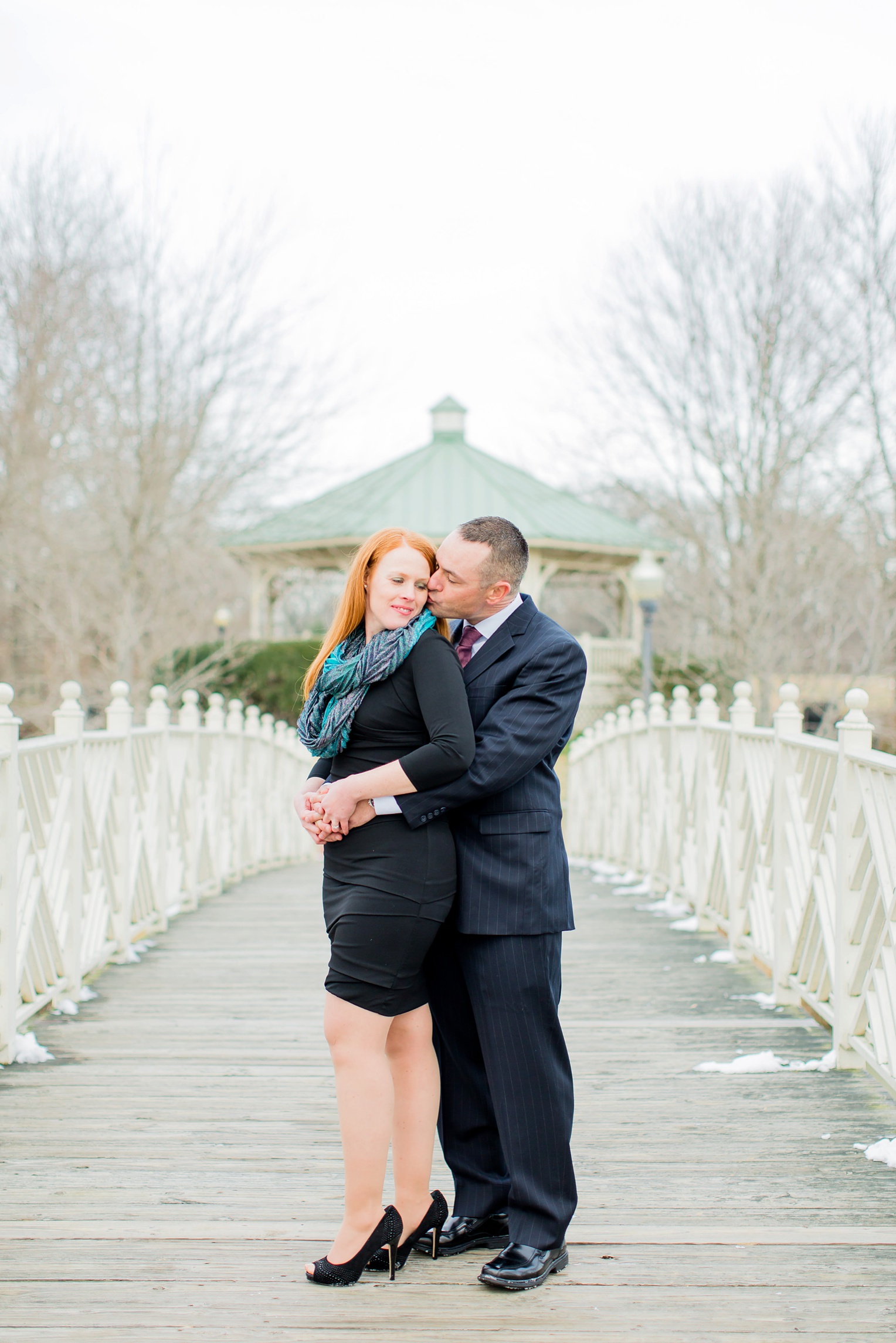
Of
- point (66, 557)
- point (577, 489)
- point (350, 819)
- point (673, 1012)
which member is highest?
point (577, 489)

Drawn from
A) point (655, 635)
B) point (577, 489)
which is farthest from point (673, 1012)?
point (655, 635)

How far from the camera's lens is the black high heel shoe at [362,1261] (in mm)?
2609

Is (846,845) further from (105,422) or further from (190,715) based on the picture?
(105,422)

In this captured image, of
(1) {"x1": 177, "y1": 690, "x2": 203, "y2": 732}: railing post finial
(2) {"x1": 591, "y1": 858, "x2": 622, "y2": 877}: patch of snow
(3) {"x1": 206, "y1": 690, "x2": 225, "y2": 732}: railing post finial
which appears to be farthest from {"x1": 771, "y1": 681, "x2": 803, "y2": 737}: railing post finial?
(2) {"x1": 591, "y1": 858, "x2": 622, "y2": 877}: patch of snow

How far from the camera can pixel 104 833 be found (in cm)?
577

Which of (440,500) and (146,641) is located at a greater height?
(440,500)

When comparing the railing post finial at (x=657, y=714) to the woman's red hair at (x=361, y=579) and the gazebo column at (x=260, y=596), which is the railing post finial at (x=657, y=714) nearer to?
the woman's red hair at (x=361, y=579)

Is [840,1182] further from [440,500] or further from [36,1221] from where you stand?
[440,500]

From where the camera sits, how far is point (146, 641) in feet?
59.9

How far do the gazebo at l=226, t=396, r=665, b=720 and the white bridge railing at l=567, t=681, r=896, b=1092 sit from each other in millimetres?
13762

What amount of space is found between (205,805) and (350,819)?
19.7 ft

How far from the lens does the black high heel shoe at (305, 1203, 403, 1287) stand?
261cm

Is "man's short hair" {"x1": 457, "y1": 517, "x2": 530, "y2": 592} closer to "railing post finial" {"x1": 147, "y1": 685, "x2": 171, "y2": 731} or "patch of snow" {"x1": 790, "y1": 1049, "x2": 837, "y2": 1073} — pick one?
"patch of snow" {"x1": 790, "y1": 1049, "x2": 837, "y2": 1073}

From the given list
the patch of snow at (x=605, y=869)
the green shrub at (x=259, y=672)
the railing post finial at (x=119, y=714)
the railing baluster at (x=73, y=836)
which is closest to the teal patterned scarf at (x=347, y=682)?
the railing baluster at (x=73, y=836)
